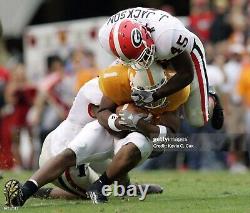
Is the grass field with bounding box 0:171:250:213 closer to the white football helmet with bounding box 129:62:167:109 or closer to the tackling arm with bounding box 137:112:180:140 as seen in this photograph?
the tackling arm with bounding box 137:112:180:140

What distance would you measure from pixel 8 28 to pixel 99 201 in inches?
539

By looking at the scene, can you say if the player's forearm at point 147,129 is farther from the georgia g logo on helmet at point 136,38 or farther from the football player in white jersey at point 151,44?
the georgia g logo on helmet at point 136,38

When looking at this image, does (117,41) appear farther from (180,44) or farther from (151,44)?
(180,44)

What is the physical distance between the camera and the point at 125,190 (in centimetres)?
838

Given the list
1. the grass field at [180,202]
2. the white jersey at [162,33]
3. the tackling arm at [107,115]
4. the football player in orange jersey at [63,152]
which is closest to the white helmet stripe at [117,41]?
the white jersey at [162,33]

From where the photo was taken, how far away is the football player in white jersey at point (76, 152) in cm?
758

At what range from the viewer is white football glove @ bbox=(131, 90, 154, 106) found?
25.2ft

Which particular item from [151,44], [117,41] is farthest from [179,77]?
[117,41]

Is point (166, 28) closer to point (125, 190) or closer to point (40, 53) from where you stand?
point (125, 190)

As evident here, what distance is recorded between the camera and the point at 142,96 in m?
7.68

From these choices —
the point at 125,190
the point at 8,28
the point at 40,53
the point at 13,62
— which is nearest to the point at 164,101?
the point at 125,190

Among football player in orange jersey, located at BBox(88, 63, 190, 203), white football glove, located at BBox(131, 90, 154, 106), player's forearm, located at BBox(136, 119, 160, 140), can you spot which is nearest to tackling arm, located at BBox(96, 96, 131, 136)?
football player in orange jersey, located at BBox(88, 63, 190, 203)

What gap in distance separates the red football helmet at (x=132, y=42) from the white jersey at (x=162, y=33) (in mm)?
74

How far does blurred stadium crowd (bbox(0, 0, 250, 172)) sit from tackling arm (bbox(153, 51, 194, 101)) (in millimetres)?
5007
